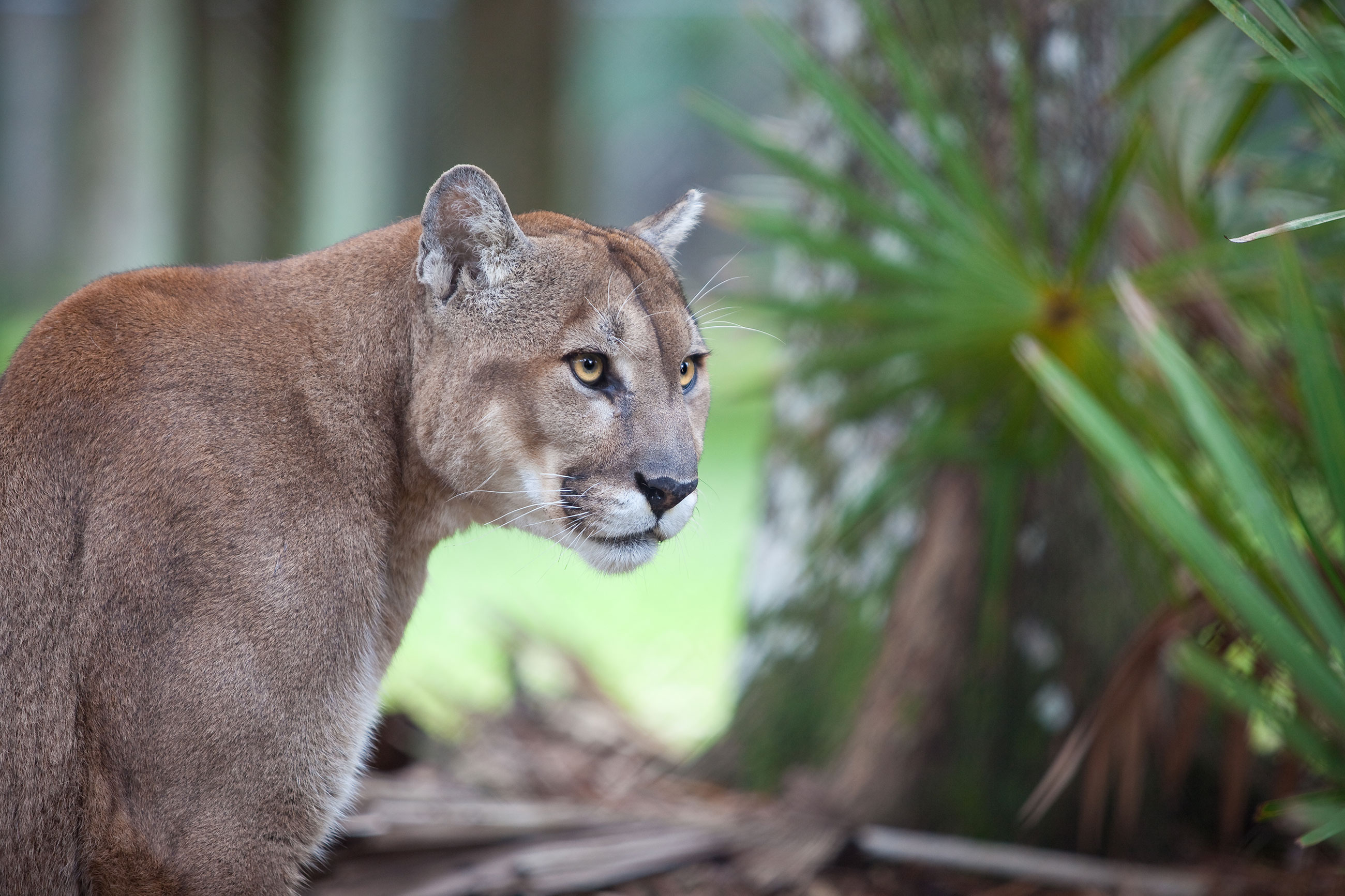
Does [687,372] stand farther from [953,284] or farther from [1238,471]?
[1238,471]

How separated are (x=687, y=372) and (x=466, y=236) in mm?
669

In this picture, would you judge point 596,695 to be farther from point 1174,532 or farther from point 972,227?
point 1174,532

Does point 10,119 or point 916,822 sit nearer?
point 916,822

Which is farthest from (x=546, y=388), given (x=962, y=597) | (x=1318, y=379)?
(x=962, y=597)

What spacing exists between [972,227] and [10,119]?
30.4ft

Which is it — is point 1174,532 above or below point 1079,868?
above

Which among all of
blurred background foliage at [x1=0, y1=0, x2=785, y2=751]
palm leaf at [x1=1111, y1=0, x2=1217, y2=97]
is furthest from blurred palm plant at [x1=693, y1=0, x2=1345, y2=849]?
blurred background foliage at [x1=0, y1=0, x2=785, y2=751]

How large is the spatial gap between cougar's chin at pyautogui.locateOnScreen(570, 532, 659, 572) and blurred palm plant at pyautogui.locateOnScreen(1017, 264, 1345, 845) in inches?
42.3

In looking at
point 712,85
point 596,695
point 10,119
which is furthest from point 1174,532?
point 10,119

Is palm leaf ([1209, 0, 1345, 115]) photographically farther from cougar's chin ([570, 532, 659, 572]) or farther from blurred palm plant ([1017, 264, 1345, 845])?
cougar's chin ([570, 532, 659, 572])

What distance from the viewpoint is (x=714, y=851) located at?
3.73 m

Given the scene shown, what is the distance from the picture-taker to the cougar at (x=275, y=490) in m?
2.37

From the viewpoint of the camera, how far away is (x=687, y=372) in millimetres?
3008

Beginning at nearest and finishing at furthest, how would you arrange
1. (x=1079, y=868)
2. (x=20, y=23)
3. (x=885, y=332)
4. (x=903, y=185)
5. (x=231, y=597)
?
(x=231, y=597) → (x=903, y=185) → (x=1079, y=868) → (x=885, y=332) → (x=20, y=23)
